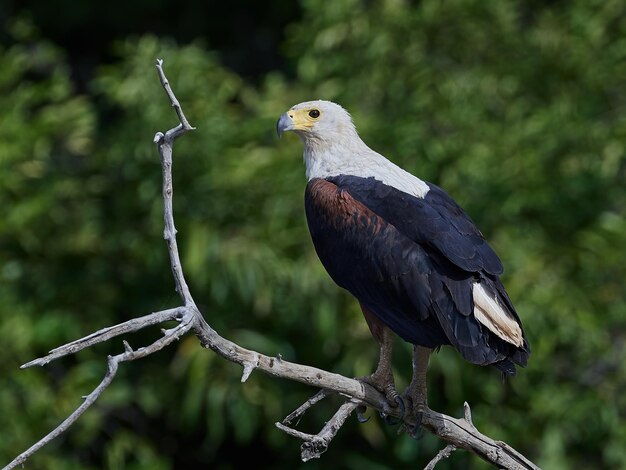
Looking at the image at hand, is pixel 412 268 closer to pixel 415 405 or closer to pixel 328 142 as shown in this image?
pixel 415 405

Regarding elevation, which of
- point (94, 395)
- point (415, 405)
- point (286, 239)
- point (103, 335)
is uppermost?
point (103, 335)

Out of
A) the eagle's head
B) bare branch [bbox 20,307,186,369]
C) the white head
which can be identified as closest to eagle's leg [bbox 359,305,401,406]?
the white head

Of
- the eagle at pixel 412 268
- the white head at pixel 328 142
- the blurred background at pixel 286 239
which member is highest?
the white head at pixel 328 142

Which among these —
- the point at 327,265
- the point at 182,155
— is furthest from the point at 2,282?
the point at 327,265

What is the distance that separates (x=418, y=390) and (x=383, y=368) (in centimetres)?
16

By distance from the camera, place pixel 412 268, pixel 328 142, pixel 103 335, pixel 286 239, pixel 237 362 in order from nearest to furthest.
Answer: pixel 103 335 < pixel 237 362 < pixel 412 268 < pixel 328 142 < pixel 286 239

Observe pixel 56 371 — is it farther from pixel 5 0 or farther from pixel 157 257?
pixel 5 0

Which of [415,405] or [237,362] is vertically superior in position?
[237,362]

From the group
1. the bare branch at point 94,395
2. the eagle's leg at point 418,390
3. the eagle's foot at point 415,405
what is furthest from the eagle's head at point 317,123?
the bare branch at point 94,395

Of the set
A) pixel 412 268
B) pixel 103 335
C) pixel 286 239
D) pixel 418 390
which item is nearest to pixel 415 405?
pixel 418 390

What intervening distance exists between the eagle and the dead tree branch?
8.9 inches

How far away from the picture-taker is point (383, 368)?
15.9 ft

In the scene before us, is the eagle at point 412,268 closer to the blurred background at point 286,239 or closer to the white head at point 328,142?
the white head at point 328,142

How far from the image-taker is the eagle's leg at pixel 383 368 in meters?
4.79
